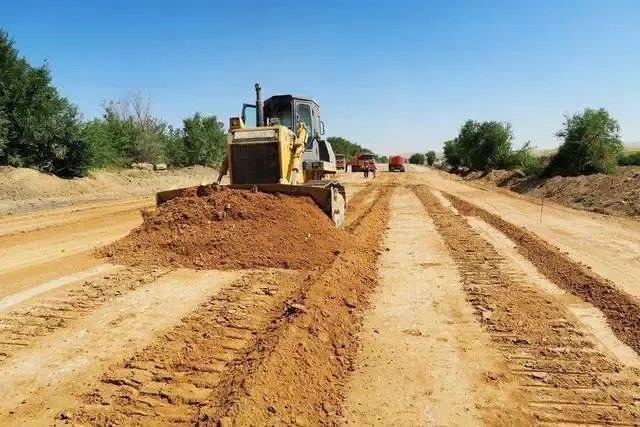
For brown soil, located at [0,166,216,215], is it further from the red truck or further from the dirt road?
the red truck

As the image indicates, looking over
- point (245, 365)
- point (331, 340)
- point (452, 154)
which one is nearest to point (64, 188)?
point (331, 340)

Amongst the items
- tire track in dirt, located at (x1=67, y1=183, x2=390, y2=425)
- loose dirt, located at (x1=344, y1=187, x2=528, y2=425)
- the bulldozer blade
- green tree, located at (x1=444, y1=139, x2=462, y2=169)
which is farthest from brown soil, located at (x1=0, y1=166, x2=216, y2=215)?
green tree, located at (x1=444, y1=139, x2=462, y2=169)

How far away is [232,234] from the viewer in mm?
7953

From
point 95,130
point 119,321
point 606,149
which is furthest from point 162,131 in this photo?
point 119,321

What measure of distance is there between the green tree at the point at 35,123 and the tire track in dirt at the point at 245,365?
64.2ft

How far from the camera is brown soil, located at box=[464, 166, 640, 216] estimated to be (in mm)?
15594

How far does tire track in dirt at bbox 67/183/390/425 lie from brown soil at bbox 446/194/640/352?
9.30 ft

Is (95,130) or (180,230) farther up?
(95,130)

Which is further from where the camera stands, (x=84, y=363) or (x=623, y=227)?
(x=623, y=227)

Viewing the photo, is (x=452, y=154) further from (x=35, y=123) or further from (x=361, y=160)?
(x=35, y=123)

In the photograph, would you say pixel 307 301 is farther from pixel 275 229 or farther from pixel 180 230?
pixel 180 230

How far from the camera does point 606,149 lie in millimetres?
24125

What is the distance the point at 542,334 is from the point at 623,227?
9.11 meters

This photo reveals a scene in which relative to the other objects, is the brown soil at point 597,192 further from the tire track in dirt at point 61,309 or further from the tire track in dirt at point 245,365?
the tire track in dirt at point 61,309
